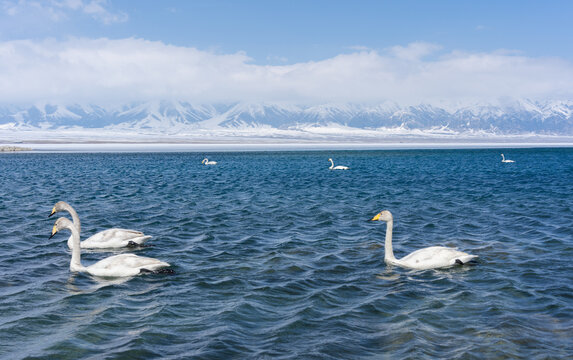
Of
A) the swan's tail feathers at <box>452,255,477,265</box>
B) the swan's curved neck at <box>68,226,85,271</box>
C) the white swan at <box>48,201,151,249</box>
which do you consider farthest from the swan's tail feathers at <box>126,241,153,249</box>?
the swan's tail feathers at <box>452,255,477,265</box>

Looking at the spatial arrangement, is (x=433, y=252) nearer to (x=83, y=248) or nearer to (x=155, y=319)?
(x=155, y=319)

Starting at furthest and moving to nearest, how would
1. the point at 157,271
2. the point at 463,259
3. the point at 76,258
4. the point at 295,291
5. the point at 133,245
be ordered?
the point at 133,245
the point at 463,259
the point at 76,258
the point at 157,271
the point at 295,291

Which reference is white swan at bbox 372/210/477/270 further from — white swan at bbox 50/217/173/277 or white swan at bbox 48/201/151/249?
white swan at bbox 48/201/151/249

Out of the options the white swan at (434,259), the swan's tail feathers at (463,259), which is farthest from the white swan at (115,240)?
the swan's tail feathers at (463,259)

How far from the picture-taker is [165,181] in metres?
40.6

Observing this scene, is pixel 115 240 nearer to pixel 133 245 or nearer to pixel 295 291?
pixel 133 245

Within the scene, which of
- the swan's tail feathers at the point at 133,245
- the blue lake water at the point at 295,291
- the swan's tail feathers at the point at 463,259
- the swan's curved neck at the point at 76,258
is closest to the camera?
the blue lake water at the point at 295,291

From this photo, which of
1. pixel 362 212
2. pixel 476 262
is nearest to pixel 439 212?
pixel 362 212

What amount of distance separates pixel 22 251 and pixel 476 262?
12071mm

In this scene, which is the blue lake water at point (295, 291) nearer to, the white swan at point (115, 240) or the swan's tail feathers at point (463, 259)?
the swan's tail feathers at point (463, 259)

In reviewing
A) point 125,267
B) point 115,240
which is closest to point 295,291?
point 125,267

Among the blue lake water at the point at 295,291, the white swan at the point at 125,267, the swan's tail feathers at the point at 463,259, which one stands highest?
the white swan at the point at 125,267

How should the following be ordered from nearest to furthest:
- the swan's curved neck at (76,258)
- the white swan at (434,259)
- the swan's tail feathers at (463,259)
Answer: the swan's curved neck at (76,258) < the white swan at (434,259) < the swan's tail feathers at (463,259)

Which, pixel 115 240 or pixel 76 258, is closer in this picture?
pixel 76 258
